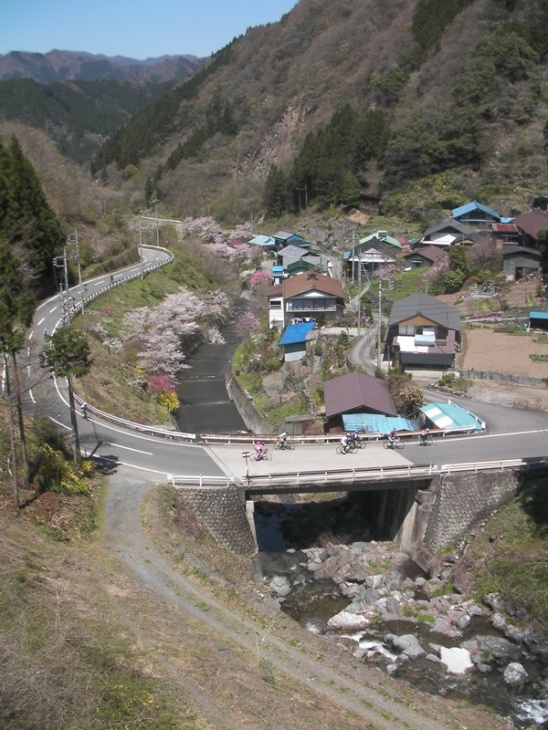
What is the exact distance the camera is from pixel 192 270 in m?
67.2

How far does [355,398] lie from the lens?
2639 centimetres

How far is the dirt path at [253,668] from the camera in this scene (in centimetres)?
1190

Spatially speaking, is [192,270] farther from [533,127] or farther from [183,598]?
[183,598]

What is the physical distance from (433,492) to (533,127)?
62.2 meters

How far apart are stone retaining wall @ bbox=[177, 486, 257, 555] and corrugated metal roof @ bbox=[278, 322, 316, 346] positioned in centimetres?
1888

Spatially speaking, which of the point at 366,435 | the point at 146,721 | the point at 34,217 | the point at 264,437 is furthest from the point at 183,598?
the point at 34,217

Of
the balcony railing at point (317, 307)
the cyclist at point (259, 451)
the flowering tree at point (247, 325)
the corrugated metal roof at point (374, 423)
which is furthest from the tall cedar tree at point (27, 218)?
the corrugated metal roof at point (374, 423)

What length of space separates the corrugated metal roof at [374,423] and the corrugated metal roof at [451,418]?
896mm

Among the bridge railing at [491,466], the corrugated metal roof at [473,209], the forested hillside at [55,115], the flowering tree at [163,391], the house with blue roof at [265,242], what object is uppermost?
the forested hillside at [55,115]

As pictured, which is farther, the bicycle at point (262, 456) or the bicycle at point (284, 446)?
the bicycle at point (284, 446)

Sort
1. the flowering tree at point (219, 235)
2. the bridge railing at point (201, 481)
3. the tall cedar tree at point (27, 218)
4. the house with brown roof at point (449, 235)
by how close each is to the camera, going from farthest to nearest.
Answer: the flowering tree at point (219, 235), the house with brown roof at point (449, 235), the tall cedar tree at point (27, 218), the bridge railing at point (201, 481)

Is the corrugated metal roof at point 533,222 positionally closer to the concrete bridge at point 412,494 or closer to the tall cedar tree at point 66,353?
the concrete bridge at point 412,494

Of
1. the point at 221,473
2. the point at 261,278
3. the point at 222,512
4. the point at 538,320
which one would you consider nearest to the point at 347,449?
the point at 221,473

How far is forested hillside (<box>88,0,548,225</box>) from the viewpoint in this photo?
6906 centimetres
